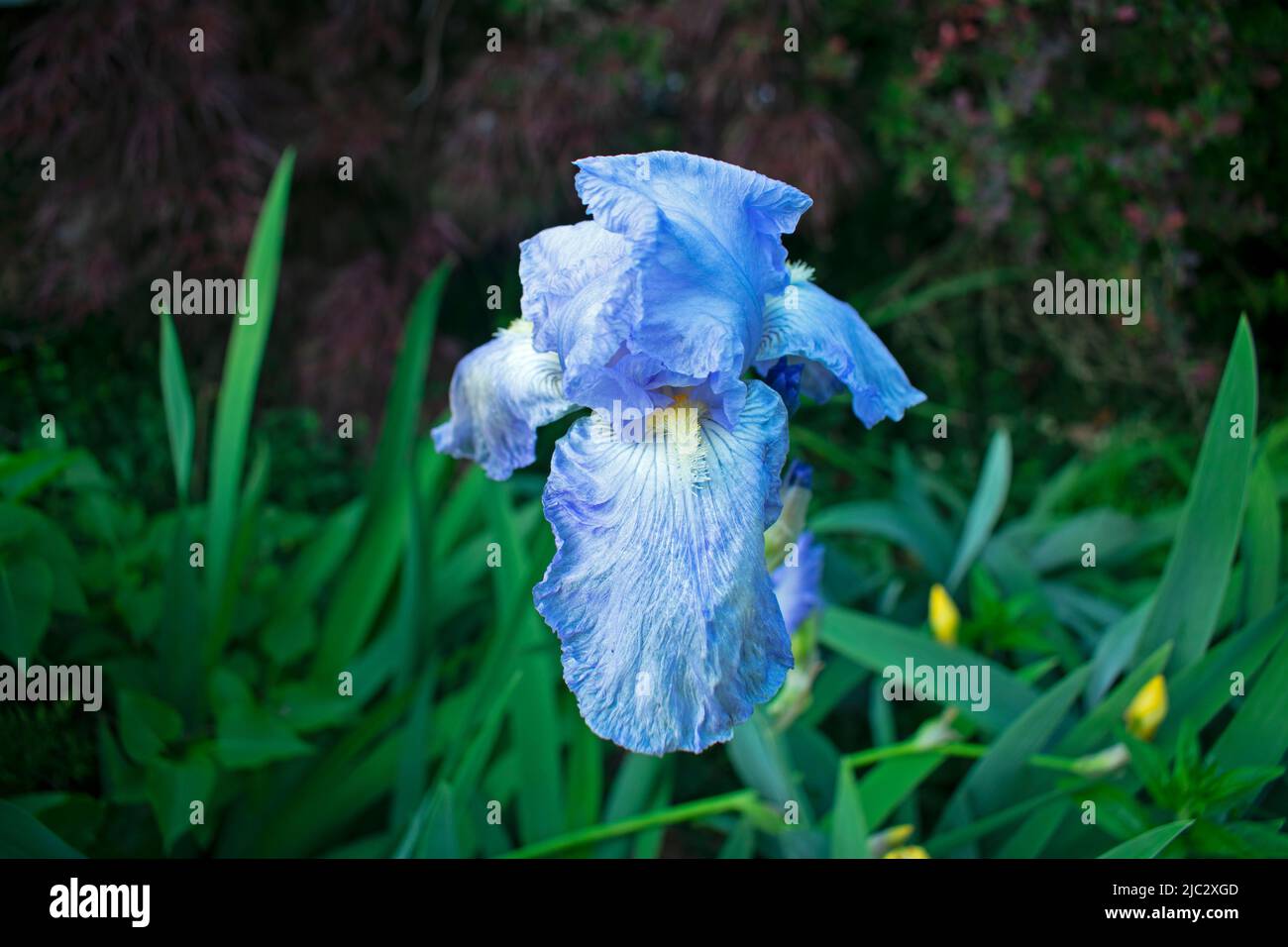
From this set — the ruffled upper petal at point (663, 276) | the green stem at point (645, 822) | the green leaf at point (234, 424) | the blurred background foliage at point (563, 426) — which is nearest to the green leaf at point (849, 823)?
the blurred background foliage at point (563, 426)

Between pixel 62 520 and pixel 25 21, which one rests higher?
pixel 25 21

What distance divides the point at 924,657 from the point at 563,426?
1.02 meters

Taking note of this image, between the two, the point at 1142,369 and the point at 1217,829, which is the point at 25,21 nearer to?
the point at 1217,829

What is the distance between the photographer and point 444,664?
1.88 meters

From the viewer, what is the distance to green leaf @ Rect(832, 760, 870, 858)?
1286 mm

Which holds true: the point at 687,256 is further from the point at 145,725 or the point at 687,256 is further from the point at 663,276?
the point at 145,725

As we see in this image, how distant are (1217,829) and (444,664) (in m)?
1.33

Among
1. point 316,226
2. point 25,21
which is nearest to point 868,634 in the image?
point 316,226

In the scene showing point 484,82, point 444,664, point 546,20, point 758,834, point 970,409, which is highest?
point 546,20

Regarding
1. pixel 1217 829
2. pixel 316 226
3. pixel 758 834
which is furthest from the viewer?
pixel 316 226

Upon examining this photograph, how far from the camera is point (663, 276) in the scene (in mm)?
907

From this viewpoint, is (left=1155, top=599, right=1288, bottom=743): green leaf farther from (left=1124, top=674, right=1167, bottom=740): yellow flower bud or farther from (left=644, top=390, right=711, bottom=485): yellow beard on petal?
(left=644, top=390, right=711, bottom=485): yellow beard on petal

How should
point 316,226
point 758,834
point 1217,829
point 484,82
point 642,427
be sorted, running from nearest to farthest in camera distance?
point 642,427, point 1217,829, point 758,834, point 484,82, point 316,226

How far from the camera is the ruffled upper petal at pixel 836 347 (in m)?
1.02
